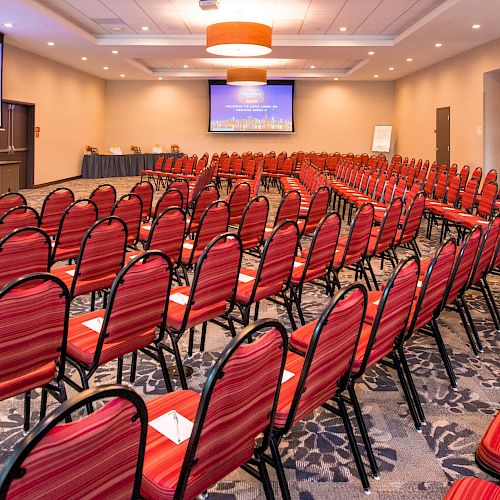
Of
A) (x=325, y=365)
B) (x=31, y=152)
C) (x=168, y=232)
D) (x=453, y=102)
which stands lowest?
(x=325, y=365)

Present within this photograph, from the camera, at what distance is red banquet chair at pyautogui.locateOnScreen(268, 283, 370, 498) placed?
2041mm

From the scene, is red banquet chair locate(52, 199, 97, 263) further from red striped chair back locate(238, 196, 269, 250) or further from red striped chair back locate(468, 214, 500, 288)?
red striped chair back locate(468, 214, 500, 288)

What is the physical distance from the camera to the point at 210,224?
5137 mm

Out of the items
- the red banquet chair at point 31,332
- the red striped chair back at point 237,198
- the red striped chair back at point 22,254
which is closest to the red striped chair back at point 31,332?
the red banquet chair at point 31,332

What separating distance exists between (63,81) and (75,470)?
1920cm

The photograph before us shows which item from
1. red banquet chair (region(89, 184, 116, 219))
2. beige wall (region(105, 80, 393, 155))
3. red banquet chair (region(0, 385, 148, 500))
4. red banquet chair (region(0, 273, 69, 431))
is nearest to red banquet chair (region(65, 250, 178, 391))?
red banquet chair (region(0, 273, 69, 431))

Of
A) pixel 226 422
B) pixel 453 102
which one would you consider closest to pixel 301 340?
pixel 226 422

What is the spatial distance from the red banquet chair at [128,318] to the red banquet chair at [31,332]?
18 cm

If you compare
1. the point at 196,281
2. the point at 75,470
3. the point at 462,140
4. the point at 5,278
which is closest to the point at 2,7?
the point at 5,278

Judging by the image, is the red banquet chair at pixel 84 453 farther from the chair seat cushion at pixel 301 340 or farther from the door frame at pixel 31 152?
the door frame at pixel 31 152

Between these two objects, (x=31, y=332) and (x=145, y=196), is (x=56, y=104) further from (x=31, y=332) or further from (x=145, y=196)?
(x=31, y=332)

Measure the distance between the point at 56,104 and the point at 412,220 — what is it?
49.4ft

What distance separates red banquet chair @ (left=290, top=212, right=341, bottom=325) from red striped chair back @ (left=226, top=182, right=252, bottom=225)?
8.94ft

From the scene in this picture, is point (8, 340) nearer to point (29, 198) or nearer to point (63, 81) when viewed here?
point (29, 198)
